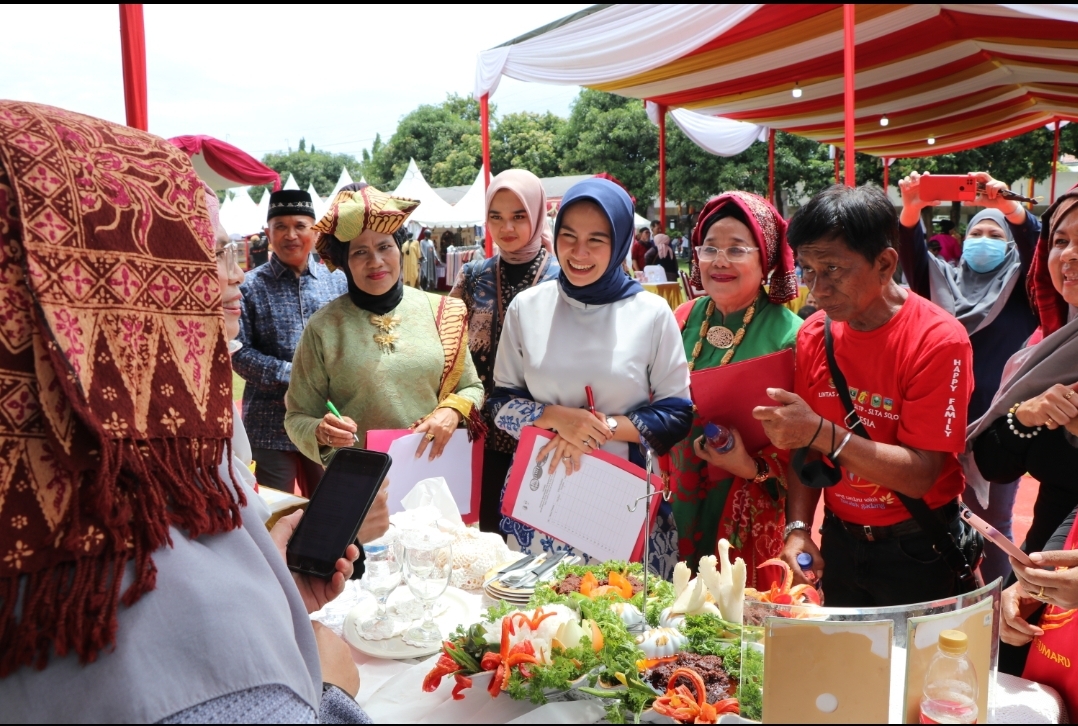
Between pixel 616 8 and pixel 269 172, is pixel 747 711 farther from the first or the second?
pixel 269 172

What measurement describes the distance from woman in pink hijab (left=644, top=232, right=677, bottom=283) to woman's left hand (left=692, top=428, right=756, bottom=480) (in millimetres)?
13746

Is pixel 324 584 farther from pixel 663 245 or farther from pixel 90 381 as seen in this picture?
pixel 663 245

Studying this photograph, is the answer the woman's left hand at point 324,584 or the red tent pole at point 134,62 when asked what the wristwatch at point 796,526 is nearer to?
the woman's left hand at point 324,584

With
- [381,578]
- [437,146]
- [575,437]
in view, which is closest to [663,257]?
[575,437]

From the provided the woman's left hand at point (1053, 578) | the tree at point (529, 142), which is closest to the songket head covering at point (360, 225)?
the woman's left hand at point (1053, 578)

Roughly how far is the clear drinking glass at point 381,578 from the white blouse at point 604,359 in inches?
21.0

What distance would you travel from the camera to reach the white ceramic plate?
65.2 inches

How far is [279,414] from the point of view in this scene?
11.6ft

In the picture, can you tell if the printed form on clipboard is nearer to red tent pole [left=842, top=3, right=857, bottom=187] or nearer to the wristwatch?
the wristwatch

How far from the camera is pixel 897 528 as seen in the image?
6.57 ft

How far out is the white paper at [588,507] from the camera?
78.7 inches

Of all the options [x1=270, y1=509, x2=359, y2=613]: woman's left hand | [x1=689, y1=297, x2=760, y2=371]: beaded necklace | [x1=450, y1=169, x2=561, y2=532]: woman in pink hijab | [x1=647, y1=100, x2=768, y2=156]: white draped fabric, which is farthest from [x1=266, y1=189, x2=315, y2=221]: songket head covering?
[x1=647, y1=100, x2=768, y2=156]: white draped fabric

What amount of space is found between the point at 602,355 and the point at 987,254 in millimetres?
2593

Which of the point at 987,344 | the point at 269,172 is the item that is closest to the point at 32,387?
the point at 987,344
